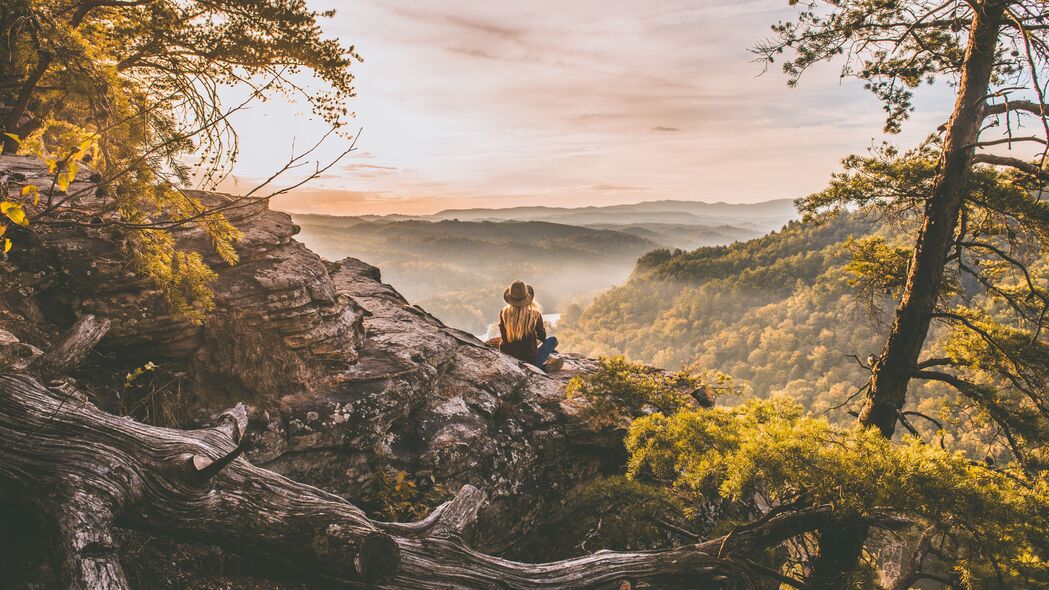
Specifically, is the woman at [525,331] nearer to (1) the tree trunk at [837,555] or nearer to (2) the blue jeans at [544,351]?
(2) the blue jeans at [544,351]

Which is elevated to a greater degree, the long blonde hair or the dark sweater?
the long blonde hair

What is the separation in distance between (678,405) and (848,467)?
2793mm

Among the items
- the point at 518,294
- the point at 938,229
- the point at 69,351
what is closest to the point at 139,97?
the point at 69,351

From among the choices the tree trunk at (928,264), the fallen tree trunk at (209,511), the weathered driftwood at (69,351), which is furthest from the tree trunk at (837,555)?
the weathered driftwood at (69,351)

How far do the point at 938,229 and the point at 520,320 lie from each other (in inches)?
246

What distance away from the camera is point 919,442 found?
4.30 m

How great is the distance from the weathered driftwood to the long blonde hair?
5980mm

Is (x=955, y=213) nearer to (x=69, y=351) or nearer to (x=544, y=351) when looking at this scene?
(x=544, y=351)

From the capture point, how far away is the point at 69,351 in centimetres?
404

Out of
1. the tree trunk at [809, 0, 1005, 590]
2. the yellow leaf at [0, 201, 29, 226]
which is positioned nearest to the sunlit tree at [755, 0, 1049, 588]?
the tree trunk at [809, 0, 1005, 590]

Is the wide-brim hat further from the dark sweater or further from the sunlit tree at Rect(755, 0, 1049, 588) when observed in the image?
the sunlit tree at Rect(755, 0, 1049, 588)

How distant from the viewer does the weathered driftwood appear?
3.80 m

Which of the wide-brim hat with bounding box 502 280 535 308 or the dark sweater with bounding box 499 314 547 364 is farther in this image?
the dark sweater with bounding box 499 314 547 364

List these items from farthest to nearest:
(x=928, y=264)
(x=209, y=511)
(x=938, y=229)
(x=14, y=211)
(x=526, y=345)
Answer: (x=526, y=345)
(x=928, y=264)
(x=938, y=229)
(x=209, y=511)
(x=14, y=211)
